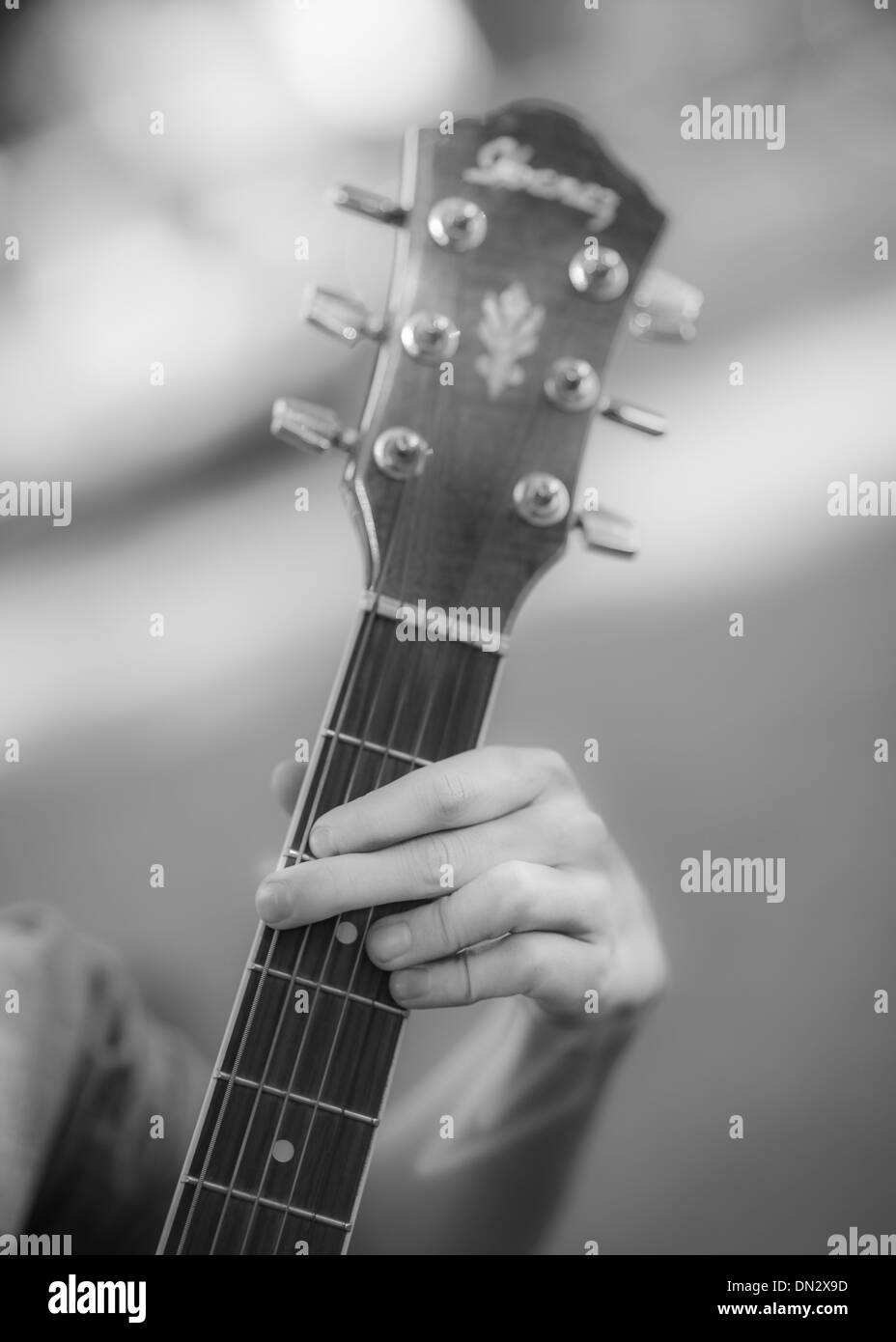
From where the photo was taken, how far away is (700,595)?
1.45 meters

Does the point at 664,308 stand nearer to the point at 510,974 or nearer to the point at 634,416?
the point at 634,416

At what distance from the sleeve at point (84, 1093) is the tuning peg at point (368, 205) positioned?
811 mm

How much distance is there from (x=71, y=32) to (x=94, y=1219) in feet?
4.54

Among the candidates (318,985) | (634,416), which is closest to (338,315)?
(634,416)

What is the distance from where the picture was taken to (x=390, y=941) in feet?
2.22

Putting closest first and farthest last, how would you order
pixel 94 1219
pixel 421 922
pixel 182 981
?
pixel 421 922 < pixel 94 1219 < pixel 182 981

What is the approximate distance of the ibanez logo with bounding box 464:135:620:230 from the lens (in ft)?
2.36

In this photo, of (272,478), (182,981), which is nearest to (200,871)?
(182,981)

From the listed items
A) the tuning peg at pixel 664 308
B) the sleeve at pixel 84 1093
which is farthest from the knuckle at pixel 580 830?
the sleeve at pixel 84 1093

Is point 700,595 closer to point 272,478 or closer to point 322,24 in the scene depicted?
point 272,478

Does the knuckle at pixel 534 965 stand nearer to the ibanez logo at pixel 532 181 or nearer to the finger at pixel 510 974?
the finger at pixel 510 974

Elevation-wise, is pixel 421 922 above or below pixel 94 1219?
above

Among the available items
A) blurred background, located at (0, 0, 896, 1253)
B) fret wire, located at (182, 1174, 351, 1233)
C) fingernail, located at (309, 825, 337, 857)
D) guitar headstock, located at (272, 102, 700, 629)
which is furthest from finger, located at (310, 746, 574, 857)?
blurred background, located at (0, 0, 896, 1253)

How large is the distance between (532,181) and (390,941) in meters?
0.50
